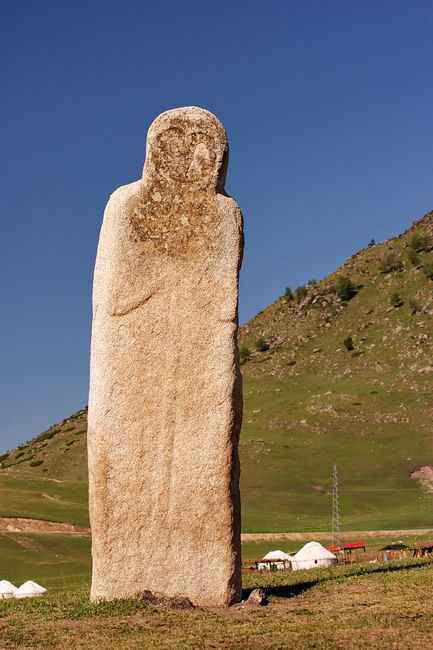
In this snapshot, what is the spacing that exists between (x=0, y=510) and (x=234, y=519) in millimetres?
40950

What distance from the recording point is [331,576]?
20.2m

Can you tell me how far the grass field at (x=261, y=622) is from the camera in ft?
40.7

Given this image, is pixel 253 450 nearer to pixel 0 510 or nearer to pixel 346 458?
pixel 346 458

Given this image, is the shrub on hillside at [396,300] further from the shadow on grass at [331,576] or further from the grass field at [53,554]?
the shadow on grass at [331,576]

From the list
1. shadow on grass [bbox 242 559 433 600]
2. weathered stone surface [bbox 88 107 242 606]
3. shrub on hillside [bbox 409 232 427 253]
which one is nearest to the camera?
weathered stone surface [bbox 88 107 242 606]

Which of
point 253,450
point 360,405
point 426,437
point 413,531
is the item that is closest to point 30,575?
point 413,531

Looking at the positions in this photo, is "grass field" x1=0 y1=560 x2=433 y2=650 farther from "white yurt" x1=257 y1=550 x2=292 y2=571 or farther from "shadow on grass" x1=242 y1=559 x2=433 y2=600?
"white yurt" x1=257 y1=550 x2=292 y2=571

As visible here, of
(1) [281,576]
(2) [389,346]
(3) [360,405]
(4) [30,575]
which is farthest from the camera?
(2) [389,346]

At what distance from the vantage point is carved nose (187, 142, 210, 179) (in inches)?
643

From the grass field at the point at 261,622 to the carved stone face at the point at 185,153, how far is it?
6445mm

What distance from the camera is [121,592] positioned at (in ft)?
51.1

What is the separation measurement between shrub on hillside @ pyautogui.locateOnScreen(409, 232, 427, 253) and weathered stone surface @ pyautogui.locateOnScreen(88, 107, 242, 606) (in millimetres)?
122334

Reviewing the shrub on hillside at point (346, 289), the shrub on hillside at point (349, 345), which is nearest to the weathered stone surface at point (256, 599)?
the shrub on hillside at point (349, 345)

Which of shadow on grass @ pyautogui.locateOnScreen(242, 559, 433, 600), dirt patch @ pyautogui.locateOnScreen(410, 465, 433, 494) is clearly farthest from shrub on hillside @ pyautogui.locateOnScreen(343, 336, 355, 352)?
shadow on grass @ pyautogui.locateOnScreen(242, 559, 433, 600)
